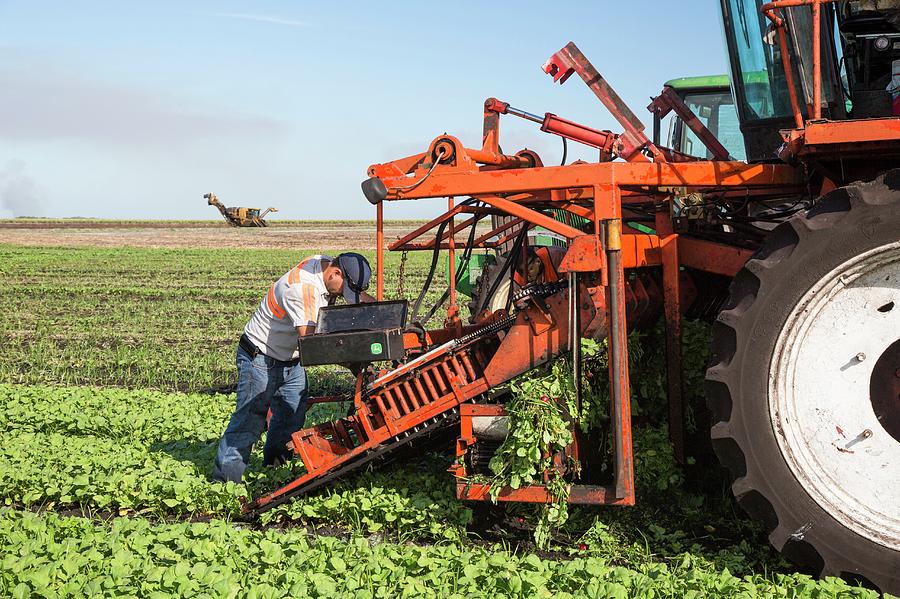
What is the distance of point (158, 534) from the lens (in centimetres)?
463

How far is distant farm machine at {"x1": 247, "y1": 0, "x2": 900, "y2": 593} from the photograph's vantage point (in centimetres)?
391

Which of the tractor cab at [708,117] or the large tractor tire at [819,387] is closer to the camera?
the large tractor tire at [819,387]

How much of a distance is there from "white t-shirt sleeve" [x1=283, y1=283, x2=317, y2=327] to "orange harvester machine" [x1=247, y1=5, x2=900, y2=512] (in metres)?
0.54

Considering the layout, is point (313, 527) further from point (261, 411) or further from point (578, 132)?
point (578, 132)

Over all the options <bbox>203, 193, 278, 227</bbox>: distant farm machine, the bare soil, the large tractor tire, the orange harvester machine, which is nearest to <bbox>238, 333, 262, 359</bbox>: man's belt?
the orange harvester machine

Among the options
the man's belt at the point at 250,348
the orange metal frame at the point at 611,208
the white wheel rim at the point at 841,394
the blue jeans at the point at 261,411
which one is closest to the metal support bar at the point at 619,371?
the orange metal frame at the point at 611,208

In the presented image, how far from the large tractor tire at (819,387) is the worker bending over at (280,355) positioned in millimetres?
2585

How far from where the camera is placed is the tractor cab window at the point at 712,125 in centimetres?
981

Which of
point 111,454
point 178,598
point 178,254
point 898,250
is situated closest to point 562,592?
point 178,598

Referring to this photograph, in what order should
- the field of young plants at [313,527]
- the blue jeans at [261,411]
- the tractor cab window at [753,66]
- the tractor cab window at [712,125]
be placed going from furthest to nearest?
the tractor cab window at [712,125], the blue jeans at [261,411], the tractor cab window at [753,66], the field of young plants at [313,527]

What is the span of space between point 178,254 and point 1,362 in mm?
19961

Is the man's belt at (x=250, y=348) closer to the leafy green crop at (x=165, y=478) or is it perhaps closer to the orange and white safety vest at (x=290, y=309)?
the orange and white safety vest at (x=290, y=309)

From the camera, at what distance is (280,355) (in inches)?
241

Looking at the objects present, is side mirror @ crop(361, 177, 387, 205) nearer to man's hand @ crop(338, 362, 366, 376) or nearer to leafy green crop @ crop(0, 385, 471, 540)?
man's hand @ crop(338, 362, 366, 376)
